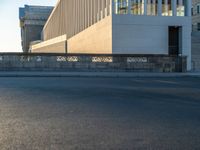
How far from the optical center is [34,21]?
15912cm

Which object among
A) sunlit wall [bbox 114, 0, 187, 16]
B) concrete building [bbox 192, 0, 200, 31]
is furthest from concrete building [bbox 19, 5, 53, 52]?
sunlit wall [bbox 114, 0, 187, 16]

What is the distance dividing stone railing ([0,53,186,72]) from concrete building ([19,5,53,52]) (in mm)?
129083

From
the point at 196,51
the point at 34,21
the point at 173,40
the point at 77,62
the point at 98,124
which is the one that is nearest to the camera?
the point at 98,124

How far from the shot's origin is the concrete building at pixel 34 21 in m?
154

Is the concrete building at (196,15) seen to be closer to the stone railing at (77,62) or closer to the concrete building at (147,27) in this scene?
the concrete building at (147,27)

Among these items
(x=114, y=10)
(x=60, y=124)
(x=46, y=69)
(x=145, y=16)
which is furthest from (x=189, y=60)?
(x=60, y=124)

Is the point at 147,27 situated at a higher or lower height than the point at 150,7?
lower

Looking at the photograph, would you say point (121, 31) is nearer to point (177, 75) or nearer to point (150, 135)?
point (177, 75)

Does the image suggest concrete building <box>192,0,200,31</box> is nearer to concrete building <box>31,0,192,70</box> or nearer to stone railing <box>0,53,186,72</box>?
concrete building <box>31,0,192,70</box>

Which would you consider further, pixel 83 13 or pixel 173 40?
pixel 83 13

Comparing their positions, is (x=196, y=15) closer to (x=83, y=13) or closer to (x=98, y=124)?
(x=83, y=13)

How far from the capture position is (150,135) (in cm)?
605

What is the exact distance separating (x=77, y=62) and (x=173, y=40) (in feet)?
46.9

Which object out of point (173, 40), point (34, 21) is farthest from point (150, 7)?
point (34, 21)
